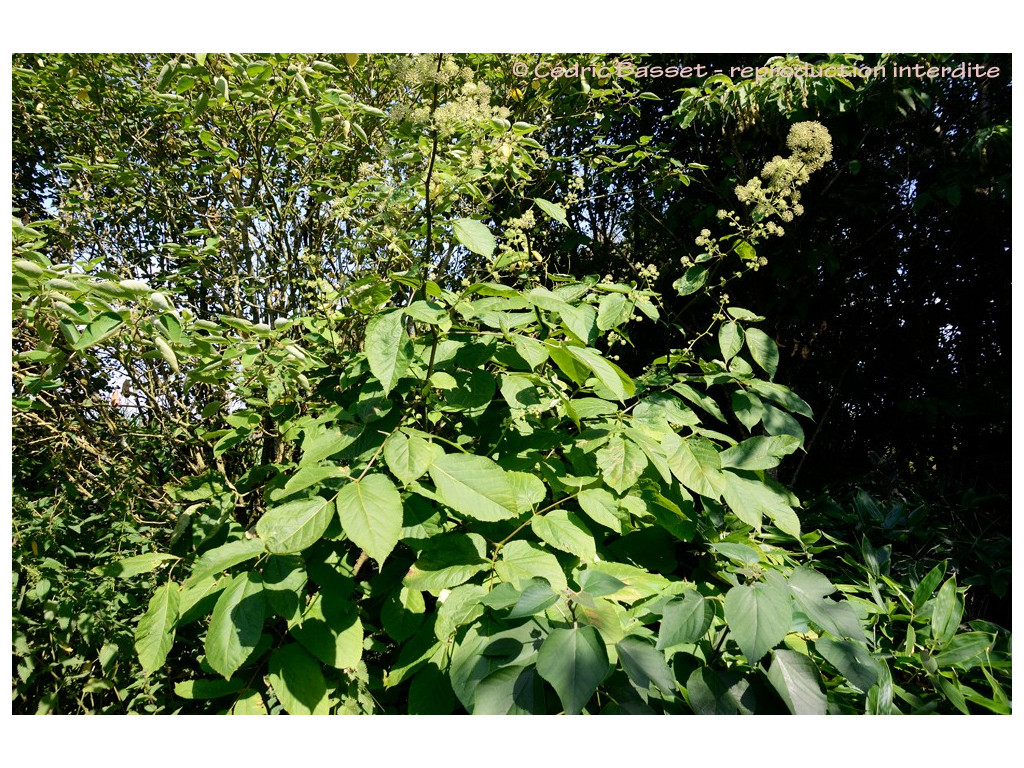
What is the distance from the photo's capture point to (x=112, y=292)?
1.14 metres

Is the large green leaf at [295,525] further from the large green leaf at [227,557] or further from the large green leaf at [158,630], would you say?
the large green leaf at [158,630]

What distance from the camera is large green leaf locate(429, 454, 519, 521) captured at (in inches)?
39.7

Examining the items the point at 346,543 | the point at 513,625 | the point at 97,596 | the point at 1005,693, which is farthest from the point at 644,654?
the point at 97,596

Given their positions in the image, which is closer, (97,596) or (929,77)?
(97,596)

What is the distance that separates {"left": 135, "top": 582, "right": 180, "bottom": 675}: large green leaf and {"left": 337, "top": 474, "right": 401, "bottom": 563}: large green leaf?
0.52m

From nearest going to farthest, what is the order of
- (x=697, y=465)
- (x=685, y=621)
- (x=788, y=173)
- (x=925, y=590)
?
(x=685, y=621), (x=697, y=465), (x=925, y=590), (x=788, y=173)

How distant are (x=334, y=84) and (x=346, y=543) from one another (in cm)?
222

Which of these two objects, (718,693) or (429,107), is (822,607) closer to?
(718,693)

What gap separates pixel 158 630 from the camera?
114 cm

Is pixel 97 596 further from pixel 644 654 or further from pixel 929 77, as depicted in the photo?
pixel 929 77

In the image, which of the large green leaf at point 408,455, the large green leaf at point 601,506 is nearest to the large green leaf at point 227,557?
the large green leaf at point 408,455

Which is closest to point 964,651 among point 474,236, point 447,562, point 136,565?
point 447,562

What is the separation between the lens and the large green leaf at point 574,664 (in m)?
0.78

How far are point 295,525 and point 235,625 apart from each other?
236 millimetres
